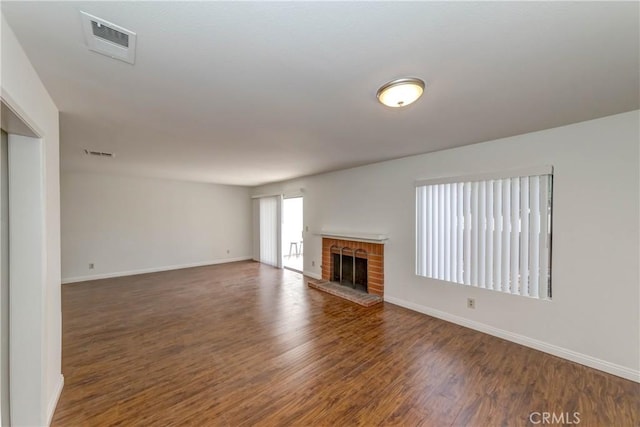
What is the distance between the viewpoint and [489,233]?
3.08 meters

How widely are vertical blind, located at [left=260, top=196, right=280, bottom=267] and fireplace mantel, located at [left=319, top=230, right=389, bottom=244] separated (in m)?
1.93

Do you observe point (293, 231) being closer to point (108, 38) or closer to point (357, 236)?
point (357, 236)

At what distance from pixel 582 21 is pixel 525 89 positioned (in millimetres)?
688

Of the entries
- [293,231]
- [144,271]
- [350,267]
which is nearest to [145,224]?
[144,271]

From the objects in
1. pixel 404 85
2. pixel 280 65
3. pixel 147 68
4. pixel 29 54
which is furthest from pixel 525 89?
pixel 29 54

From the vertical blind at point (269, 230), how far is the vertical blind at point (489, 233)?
13.3 ft

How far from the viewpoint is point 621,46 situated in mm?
1364

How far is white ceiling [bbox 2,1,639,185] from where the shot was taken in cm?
113

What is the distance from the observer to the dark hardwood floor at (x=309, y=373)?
6.00ft

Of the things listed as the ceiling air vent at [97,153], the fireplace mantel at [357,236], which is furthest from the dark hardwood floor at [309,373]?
the ceiling air vent at [97,153]

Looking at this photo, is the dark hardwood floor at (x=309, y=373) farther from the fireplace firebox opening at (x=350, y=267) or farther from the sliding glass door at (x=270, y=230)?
the sliding glass door at (x=270, y=230)

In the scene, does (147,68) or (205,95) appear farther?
(205,95)

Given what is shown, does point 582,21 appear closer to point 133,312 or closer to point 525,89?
point 525,89

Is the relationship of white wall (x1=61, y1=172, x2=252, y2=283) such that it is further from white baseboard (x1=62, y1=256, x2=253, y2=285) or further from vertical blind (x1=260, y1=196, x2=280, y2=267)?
vertical blind (x1=260, y1=196, x2=280, y2=267)
